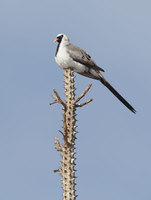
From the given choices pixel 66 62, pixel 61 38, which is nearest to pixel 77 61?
pixel 66 62

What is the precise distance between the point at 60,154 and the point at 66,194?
38.8 inches

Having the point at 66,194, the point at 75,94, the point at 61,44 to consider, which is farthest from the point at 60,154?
the point at 61,44

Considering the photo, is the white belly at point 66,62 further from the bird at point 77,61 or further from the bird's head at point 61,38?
the bird's head at point 61,38

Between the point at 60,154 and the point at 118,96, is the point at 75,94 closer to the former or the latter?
the point at 60,154

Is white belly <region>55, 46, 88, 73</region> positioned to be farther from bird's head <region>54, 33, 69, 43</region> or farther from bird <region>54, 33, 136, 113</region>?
bird's head <region>54, 33, 69, 43</region>

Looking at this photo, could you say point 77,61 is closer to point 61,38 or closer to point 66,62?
point 66,62

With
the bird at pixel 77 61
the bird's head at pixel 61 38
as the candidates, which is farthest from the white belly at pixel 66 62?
the bird's head at pixel 61 38

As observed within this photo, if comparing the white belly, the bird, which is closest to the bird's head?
the bird

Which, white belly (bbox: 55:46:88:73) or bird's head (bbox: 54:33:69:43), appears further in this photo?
bird's head (bbox: 54:33:69:43)

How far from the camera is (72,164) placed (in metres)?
9.39

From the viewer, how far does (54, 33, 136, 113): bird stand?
38.4ft

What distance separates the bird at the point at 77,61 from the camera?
1171cm

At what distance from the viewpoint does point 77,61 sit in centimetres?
1195

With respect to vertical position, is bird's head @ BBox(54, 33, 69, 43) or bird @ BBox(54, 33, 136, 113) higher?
bird's head @ BBox(54, 33, 69, 43)
